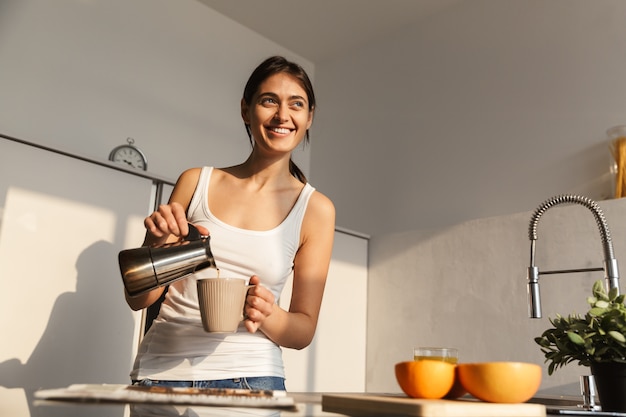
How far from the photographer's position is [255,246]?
4.00ft

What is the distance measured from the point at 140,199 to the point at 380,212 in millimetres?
1529

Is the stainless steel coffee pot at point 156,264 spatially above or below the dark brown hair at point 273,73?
below

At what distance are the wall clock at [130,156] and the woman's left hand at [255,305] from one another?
1.95m

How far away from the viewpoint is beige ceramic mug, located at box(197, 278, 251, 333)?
0.92 metres

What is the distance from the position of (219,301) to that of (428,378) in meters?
0.33

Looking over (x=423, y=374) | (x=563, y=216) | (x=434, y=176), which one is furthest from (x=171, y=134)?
(x=423, y=374)

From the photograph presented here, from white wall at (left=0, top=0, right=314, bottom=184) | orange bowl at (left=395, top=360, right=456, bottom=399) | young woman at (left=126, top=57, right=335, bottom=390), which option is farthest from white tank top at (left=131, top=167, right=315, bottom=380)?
white wall at (left=0, top=0, right=314, bottom=184)

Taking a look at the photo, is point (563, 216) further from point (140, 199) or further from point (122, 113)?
point (122, 113)

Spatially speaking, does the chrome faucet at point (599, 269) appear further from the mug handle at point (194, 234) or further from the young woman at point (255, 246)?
the mug handle at point (194, 234)

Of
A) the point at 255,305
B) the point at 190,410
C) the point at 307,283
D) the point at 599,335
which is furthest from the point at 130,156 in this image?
the point at 190,410

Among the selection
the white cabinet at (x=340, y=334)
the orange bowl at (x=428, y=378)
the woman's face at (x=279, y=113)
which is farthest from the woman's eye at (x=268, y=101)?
the white cabinet at (x=340, y=334)

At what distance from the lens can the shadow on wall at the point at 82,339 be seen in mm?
1764

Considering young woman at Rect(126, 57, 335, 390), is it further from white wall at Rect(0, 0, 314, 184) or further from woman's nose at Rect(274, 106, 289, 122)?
white wall at Rect(0, 0, 314, 184)

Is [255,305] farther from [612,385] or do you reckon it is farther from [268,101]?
[612,385]
